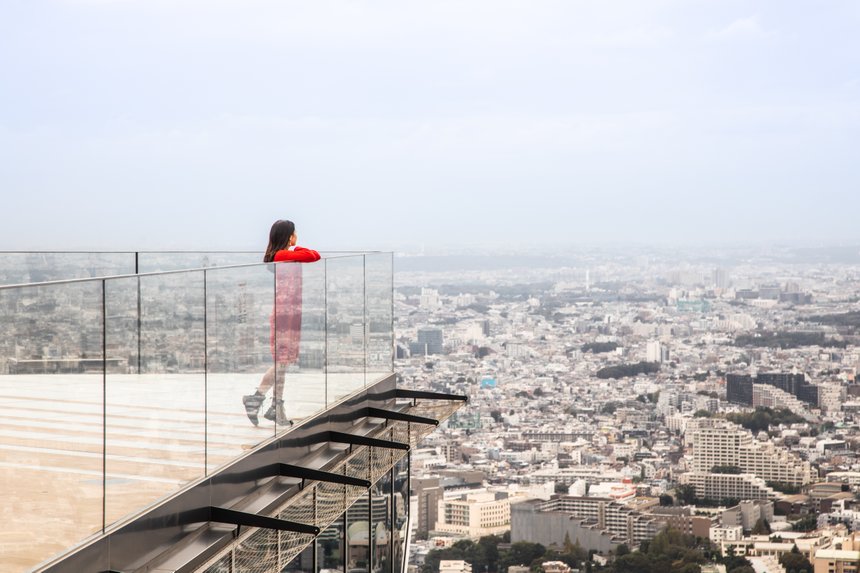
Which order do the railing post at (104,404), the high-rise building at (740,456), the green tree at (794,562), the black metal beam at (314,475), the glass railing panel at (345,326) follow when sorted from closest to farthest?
the railing post at (104,404) < the black metal beam at (314,475) < the glass railing panel at (345,326) < the green tree at (794,562) < the high-rise building at (740,456)

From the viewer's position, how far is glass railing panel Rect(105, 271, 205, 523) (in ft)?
10.3

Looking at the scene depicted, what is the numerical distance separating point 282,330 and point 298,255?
0.52 metres

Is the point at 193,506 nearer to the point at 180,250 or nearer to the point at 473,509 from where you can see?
the point at 180,250

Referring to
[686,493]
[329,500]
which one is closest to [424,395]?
[329,500]

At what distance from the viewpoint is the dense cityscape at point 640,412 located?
23359 mm

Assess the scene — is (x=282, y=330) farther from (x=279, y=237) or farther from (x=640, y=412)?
(x=640, y=412)

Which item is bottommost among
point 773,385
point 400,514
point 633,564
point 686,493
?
point 633,564

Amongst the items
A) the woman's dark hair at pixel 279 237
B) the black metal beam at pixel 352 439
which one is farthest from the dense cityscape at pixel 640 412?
the woman's dark hair at pixel 279 237

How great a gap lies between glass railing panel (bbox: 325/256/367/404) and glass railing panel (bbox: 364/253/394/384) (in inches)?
5.9

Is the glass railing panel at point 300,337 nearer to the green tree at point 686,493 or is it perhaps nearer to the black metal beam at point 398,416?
the black metal beam at point 398,416

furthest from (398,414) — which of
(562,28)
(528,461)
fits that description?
(562,28)

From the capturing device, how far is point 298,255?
519 centimetres

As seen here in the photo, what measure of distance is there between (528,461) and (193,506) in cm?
2522

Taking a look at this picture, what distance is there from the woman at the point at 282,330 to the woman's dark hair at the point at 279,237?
11cm
